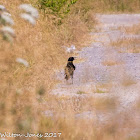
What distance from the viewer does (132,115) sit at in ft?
18.5

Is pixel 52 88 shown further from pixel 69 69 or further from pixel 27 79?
pixel 27 79

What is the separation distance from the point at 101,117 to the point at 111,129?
1110mm

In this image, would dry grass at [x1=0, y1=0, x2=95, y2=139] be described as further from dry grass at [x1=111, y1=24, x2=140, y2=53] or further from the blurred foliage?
dry grass at [x1=111, y1=24, x2=140, y2=53]

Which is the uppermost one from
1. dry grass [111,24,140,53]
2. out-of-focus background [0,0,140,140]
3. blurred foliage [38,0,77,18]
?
blurred foliage [38,0,77,18]

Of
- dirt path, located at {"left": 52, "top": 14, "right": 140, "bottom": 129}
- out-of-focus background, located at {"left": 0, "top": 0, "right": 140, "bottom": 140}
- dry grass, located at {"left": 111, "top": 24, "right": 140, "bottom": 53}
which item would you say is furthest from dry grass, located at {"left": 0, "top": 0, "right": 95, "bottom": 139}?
dry grass, located at {"left": 111, "top": 24, "right": 140, "bottom": 53}

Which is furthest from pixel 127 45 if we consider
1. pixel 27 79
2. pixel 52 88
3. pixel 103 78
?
pixel 27 79

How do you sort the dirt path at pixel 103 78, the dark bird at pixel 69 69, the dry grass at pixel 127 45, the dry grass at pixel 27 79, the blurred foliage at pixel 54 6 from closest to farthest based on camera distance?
the dry grass at pixel 27 79 → the dirt path at pixel 103 78 → the dark bird at pixel 69 69 → the blurred foliage at pixel 54 6 → the dry grass at pixel 127 45

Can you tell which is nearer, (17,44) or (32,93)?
(32,93)

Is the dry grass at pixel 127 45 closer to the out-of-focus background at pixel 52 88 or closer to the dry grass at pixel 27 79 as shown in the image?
the out-of-focus background at pixel 52 88

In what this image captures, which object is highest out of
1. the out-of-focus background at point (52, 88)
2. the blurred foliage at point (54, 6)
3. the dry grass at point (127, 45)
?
the blurred foliage at point (54, 6)

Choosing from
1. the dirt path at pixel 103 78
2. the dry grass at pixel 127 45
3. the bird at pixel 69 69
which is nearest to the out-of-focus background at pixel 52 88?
the dirt path at pixel 103 78

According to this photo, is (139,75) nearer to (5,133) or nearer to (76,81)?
(76,81)

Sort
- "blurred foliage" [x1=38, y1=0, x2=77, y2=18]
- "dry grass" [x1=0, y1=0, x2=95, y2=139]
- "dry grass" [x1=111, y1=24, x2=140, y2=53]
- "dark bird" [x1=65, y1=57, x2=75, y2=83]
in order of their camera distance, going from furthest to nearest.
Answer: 1. "dry grass" [x1=111, y1=24, x2=140, y2=53]
2. "blurred foliage" [x1=38, y1=0, x2=77, y2=18]
3. "dark bird" [x1=65, y1=57, x2=75, y2=83]
4. "dry grass" [x1=0, y1=0, x2=95, y2=139]

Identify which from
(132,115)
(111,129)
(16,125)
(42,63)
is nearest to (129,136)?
(111,129)
